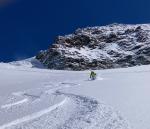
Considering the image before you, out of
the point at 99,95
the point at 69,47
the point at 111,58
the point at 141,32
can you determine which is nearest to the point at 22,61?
the point at 69,47

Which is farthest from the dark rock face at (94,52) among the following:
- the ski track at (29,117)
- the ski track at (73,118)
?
the ski track at (29,117)

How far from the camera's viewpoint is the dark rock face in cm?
15388

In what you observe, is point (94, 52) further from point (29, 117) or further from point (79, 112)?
point (29, 117)

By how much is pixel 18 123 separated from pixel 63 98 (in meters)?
6.24

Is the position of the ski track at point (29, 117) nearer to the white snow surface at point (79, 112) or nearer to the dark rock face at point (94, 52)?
the white snow surface at point (79, 112)

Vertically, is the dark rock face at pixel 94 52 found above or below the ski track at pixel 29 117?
above

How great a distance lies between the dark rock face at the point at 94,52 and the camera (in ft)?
505

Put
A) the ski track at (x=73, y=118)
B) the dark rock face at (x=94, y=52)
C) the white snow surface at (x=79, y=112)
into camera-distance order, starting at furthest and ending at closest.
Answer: the dark rock face at (x=94, y=52)
the white snow surface at (x=79, y=112)
the ski track at (x=73, y=118)

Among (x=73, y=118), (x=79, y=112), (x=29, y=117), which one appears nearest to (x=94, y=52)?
(x=79, y=112)

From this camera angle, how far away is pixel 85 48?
602 feet

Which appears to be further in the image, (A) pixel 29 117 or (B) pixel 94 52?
(B) pixel 94 52

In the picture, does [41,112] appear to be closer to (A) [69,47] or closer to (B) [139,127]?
(B) [139,127]

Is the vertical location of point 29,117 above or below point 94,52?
below

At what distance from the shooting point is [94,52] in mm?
179000
